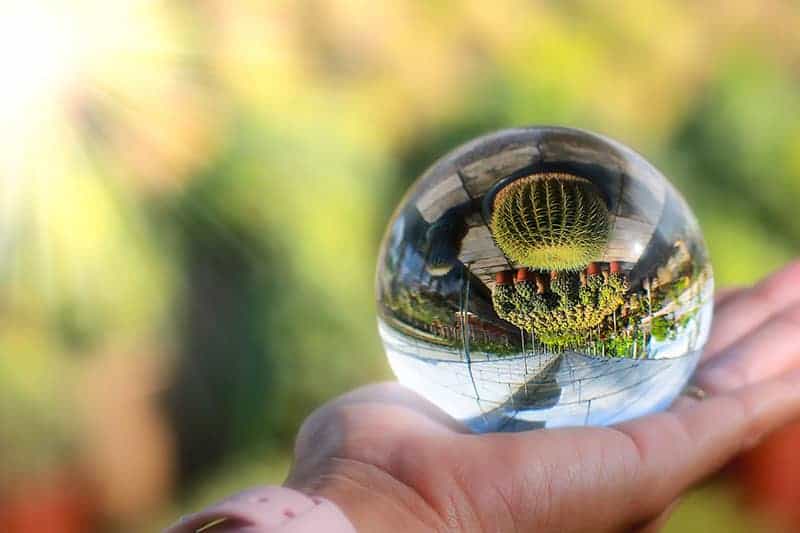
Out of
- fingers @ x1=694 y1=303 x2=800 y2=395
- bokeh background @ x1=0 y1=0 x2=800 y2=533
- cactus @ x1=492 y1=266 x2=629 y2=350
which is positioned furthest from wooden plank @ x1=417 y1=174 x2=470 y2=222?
bokeh background @ x1=0 y1=0 x2=800 y2=533

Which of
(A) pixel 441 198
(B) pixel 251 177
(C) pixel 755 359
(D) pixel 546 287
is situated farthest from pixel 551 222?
(B) pixel 251 177

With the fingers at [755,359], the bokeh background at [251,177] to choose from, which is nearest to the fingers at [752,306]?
the fingers at [755,359]

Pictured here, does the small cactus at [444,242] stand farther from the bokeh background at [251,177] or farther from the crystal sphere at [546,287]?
the bokeh background at [251,177]

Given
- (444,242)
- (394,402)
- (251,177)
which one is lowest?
(394,402)

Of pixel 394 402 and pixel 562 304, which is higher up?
pixel 562 304

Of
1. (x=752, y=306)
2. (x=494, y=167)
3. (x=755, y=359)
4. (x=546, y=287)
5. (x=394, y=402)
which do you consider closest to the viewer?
(x=546, y=287)

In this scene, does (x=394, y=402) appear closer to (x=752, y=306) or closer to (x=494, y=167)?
(x=494, y=167)

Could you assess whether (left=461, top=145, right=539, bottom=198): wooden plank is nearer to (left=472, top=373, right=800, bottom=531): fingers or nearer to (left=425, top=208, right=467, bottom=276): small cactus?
(left=425, top=208, right=467, bottom=276): small cactus

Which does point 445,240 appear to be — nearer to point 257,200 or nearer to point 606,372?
point 606,372
